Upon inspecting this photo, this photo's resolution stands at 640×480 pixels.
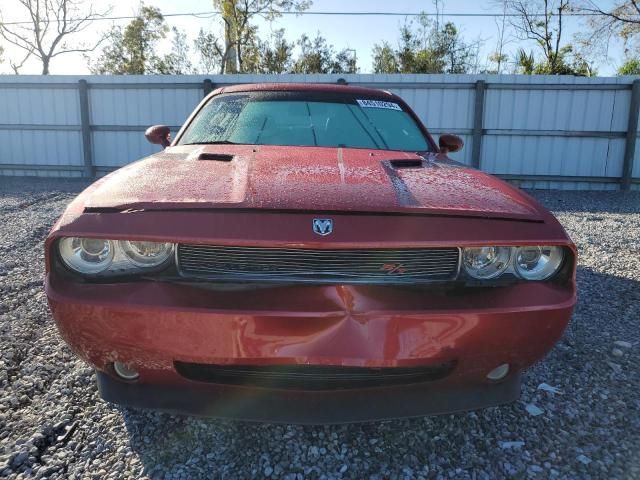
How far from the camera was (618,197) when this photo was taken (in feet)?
30.1

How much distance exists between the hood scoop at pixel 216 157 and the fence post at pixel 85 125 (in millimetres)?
9930

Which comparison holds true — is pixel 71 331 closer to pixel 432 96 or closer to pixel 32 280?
pixel 32 280

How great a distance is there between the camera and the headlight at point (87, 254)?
1.47 m

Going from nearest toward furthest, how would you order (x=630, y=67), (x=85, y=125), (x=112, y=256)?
(x=112, y=256), (x=85, y=125), (x=630, y=67)

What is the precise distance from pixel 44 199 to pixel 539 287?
333 inches

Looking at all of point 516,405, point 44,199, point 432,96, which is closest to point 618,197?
point 432,96

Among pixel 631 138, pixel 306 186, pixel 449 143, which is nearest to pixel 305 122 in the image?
pixel 449 143

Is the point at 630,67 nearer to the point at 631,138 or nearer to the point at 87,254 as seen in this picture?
the point at 631,138

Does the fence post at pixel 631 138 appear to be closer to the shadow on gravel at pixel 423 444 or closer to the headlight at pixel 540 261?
the shadow on gravel at pixel 423 444

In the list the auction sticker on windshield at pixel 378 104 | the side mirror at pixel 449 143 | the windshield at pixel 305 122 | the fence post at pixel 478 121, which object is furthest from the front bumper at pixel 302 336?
the fence post at pixel 478 121

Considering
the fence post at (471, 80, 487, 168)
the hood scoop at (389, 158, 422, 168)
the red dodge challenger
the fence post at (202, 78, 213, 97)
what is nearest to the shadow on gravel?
the red dodge challenger

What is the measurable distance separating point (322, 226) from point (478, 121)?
9451 millimetres

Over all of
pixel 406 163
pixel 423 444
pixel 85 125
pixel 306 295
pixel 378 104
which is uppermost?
pixel 378 104

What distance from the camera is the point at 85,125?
10.6 m
